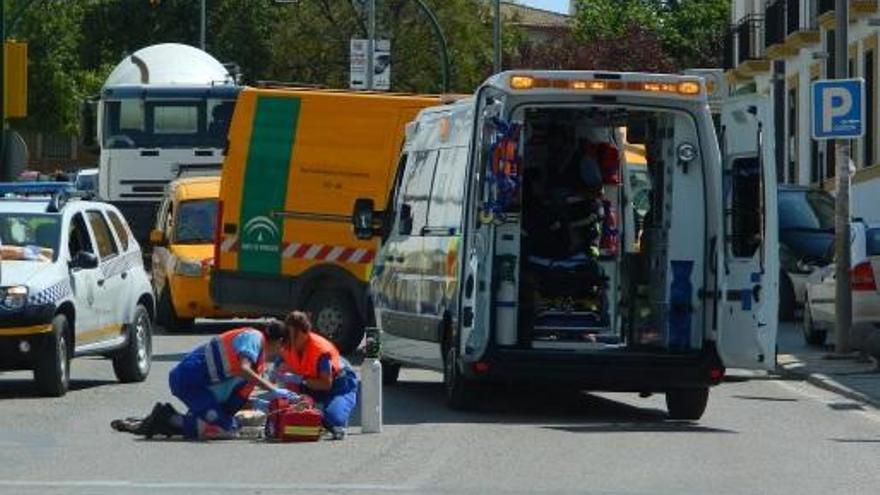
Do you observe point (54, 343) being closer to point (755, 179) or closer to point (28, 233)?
point (28, 233)

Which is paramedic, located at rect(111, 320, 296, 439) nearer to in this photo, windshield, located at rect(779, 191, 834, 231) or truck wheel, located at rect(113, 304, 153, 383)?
truck wheel, located at rect(113, 304, 153, 383)

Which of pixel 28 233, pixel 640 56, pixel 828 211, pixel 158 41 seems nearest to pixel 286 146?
pixel 28 233

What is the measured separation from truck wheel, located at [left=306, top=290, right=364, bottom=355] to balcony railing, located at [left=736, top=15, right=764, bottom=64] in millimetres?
29015

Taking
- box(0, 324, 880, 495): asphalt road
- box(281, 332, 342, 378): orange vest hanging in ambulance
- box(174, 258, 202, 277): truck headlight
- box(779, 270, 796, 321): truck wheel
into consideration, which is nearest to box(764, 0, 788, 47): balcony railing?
box(779, 270, 796, 321): truck wheel

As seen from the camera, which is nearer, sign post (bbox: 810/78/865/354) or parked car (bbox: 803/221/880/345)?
sign post (bbox: 810/78/865/354)

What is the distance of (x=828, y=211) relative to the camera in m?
33.5

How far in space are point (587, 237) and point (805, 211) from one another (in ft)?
47.9

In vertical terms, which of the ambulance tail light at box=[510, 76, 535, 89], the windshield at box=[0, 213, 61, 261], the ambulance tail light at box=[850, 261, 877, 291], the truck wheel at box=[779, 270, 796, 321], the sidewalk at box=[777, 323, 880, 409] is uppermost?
the ambulance tail light at box=[510, 76, 535, 89]

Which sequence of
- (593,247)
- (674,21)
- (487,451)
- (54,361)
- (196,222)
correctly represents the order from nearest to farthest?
1. (487,451)
2. (593,247)
3. (54,361)
4. (196,222)
5. (674,21)

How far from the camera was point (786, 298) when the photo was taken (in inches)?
1283

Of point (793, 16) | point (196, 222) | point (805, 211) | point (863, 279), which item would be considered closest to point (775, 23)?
point (793, 16)

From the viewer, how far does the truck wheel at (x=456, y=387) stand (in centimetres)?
1825

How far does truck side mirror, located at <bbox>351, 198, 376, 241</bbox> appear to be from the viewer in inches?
852

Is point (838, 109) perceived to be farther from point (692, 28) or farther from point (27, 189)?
point (692, 28)
